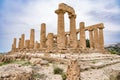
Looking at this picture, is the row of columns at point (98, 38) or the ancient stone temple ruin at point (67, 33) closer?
the ancient stone temple ruin at point (67, 33)

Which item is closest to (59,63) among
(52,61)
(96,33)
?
(52,61)

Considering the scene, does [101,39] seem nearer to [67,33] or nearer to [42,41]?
[67,33]

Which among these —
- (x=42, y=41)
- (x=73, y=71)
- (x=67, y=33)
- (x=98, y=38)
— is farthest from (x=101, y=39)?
(x=73, y=71)

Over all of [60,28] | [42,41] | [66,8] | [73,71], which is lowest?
[73,71]

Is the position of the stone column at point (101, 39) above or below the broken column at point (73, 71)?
above

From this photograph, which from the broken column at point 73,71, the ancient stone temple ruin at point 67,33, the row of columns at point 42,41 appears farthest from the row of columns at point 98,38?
the broken column at point 73,71

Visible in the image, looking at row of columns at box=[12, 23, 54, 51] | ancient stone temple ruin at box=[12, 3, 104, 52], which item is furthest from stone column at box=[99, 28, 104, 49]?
row of columns at box=[12, 23, 54, 51]

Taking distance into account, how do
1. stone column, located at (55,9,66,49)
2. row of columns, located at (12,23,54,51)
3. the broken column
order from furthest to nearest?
row of columns, located at (12,23,54,51) < stone column, located at (55,9,66,49) < the broken column

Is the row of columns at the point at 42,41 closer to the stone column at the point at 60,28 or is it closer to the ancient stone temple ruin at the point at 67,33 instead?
the ancient stone temple ruin at the point at 67,33

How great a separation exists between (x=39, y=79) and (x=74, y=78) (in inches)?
95.9

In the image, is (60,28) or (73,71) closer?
(73,71)

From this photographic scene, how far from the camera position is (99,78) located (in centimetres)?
1229

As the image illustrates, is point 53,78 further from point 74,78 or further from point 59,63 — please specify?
point 59,63

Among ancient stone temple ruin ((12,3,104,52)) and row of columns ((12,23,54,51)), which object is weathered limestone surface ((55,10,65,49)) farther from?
row of columns ((12,23,54,51))
